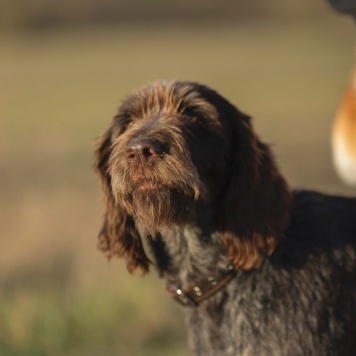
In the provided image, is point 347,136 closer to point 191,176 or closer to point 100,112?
point 191,176

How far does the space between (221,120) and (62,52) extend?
38.9 m

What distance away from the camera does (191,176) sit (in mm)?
4812

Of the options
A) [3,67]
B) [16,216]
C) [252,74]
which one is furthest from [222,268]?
[3,67]

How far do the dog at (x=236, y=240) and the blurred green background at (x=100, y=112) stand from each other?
81 centimetres

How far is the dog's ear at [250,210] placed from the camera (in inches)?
203

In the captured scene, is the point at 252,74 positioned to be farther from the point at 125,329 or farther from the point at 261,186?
the point at 261,186

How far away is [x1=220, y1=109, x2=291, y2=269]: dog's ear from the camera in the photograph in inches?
203

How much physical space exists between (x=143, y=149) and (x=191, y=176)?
0.93 ft

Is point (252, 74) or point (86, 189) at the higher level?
point (86, 189)

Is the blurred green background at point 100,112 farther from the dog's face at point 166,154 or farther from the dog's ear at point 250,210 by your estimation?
the dog's face at point 166,154

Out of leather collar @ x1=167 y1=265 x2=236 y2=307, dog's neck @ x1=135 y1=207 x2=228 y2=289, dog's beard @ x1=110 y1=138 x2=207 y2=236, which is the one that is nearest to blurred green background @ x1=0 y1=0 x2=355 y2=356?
dog's neck @ x1=135 y1=207 x2=228 y2=289

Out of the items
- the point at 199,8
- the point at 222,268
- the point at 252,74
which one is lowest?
the point at 199,8

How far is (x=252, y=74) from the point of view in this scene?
1278 inches

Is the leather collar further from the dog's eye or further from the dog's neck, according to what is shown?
the dog's eye
